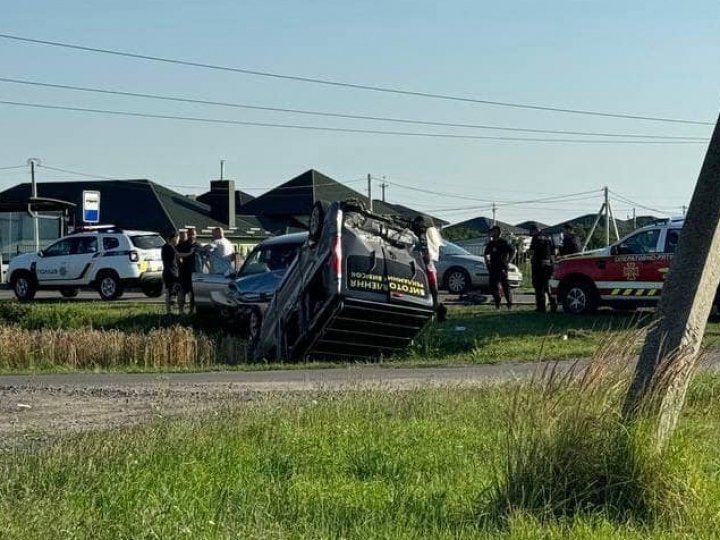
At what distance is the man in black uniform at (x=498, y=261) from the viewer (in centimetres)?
2459

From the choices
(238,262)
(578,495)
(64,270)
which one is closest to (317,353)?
(238,262)

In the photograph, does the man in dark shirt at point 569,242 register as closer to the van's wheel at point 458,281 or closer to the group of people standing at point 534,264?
the group of people standing at point 534,264

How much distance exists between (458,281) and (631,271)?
29.3 feet

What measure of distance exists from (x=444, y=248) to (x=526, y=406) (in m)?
25.1

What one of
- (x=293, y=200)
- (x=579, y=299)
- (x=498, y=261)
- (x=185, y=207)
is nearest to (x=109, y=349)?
(x=498, y=261)

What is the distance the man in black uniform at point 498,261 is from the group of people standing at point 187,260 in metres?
5.41

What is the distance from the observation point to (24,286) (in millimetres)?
33812

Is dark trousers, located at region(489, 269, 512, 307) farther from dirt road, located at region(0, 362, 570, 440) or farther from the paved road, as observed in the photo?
dirt road, located at region(0, 362, 570, 440)

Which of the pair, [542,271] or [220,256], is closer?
[220,256]

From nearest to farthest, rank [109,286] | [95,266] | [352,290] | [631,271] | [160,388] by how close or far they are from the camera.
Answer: [160,388] → [352,290] → [631,271] → [109,286] → [95,266]

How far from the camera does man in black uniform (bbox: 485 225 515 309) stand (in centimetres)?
2459

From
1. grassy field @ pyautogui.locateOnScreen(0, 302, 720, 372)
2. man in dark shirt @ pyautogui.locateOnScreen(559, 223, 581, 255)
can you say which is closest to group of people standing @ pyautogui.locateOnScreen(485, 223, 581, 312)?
grassy field @ pyautogui.locateOnScreen(0, 302, 720, 372)

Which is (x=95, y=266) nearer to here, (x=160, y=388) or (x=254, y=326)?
(x=254, y=326)

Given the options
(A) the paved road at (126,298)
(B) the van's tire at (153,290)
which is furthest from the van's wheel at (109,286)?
(B) the van's tire at (153,290)
